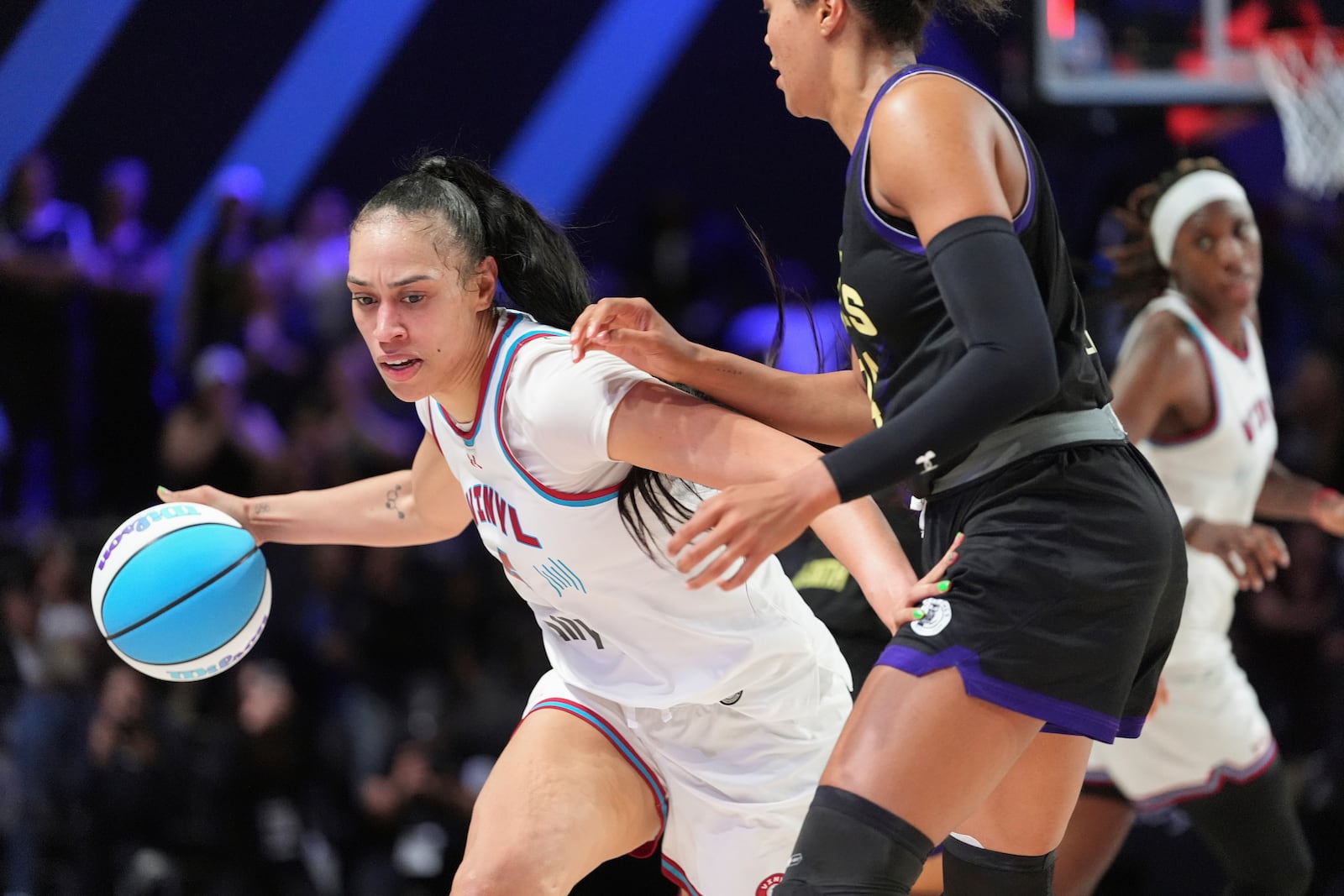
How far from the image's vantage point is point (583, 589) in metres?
3.24

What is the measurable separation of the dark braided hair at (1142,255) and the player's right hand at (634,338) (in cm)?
249

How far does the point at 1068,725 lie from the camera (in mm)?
2549

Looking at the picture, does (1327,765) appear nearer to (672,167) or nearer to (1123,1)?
(1123,1)

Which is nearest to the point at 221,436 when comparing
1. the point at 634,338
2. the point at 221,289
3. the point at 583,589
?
the point at 221,289

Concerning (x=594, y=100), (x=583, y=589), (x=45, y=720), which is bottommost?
(x=45, y=720)

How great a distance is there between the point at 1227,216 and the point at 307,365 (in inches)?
201

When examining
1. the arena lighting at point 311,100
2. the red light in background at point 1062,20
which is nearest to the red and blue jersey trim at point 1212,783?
the red light in background at point 1062,20

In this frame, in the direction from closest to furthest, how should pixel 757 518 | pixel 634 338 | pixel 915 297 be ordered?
pixel 757 518 → pixel 915 297 → pixel 634 338

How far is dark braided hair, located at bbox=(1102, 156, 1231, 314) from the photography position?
5.04 meters

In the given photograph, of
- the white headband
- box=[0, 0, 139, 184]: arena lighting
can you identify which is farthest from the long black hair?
box=[0, 0, 139, 184]: arena lighting

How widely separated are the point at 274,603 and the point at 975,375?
554cm

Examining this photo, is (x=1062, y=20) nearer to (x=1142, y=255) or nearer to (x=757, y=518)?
(x=1142, y=255)

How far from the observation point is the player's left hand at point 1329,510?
15.4 ft

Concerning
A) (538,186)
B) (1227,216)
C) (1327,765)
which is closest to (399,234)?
(1227,216)
